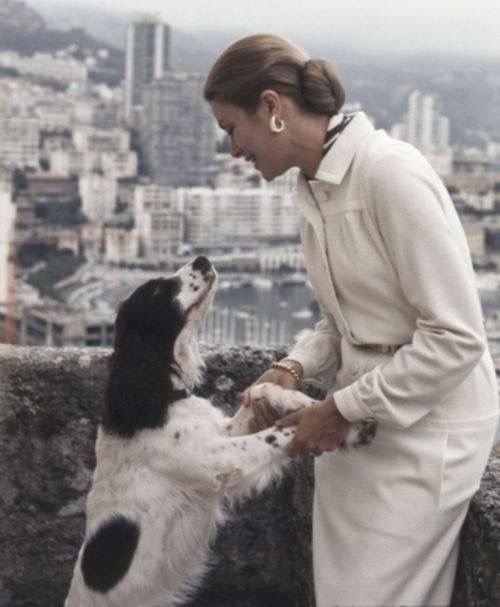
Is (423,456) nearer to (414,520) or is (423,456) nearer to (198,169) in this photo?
(414,520)

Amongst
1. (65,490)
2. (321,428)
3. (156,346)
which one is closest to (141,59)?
(65,490)

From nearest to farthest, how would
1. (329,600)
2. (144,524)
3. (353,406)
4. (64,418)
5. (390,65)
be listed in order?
(353,406) < (329,600) < (144,524) < (64,418) < (390,65)

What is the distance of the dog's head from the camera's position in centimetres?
242

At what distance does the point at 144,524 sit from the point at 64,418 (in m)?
0.96

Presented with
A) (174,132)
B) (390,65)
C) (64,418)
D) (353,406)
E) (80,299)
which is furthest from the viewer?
(174,132)

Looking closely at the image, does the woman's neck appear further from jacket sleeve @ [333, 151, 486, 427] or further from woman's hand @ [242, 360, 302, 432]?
woman's hand @ [242, 360, 302, 432]

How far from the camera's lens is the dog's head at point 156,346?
242 centimetres

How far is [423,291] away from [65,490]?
5.98 feet

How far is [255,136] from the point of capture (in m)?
2.04

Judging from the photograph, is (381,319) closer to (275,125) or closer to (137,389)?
(275,125)

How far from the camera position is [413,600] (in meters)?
2.01

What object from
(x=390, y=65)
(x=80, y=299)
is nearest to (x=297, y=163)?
(x=80, y=299)

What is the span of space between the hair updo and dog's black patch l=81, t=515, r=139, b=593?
1.00 metres

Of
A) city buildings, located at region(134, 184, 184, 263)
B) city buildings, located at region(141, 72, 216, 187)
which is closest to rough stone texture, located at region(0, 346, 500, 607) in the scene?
city buildings, located at region(134, 184, 184, 263)
